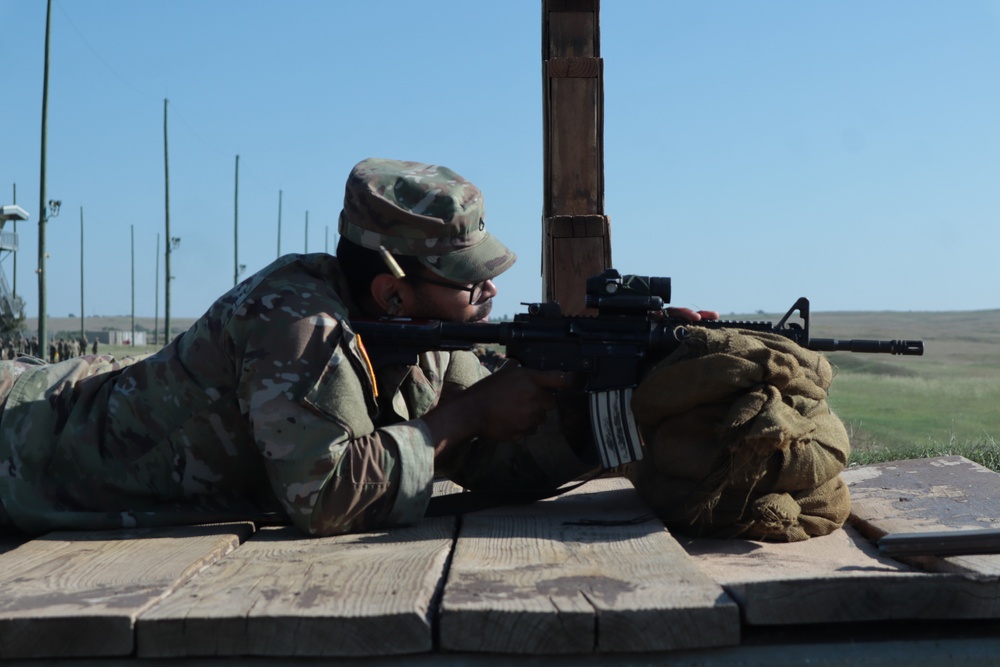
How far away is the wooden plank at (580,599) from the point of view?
1.94 metres

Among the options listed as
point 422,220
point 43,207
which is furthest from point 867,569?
point 43,207

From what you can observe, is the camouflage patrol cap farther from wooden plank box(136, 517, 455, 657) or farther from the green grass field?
the green grass field

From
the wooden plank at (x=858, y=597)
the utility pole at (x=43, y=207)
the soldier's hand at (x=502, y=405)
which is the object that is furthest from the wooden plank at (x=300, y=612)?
the utility pole at (x=43, y=207)

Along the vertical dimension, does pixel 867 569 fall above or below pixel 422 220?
below

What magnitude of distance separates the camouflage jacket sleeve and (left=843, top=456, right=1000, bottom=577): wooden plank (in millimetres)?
1365

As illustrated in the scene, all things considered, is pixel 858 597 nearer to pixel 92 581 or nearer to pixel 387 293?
pixel 92 581

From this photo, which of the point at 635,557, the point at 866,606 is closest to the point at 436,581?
the point at 635,557

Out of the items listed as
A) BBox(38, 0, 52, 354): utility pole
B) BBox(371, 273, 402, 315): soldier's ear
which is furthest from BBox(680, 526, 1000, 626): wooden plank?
BBox(38, 0, 52, 354): utility pole

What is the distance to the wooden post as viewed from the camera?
4.58m

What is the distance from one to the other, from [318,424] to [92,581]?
0.74m

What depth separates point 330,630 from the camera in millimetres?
1928

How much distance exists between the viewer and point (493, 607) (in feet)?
6.40

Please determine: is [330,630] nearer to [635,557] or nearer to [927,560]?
[635,557]

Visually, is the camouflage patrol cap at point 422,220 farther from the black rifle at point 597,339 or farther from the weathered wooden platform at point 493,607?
the weathered wooden platform at point 493,607
